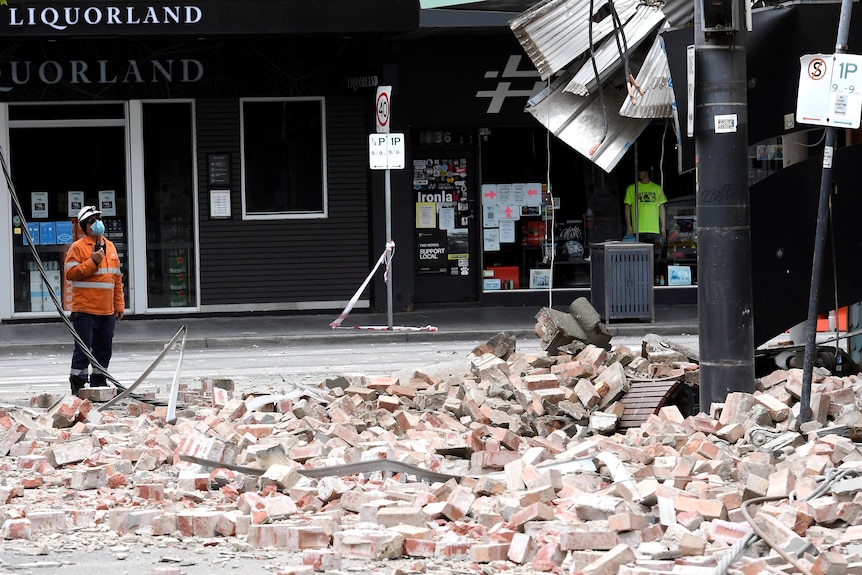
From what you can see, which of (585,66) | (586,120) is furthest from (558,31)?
(586,120)

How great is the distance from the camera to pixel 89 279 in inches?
514

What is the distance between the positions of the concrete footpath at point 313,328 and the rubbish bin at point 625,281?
9.2 inches

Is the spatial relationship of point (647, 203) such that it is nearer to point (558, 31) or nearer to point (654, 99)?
point (558, 31)

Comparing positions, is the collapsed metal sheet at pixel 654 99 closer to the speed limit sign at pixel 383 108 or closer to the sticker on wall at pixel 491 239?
the speed limit sign at pixel 383 108

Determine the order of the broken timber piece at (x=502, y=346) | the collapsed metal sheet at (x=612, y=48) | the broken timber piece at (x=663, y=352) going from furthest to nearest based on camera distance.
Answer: the broken timber piece at (x=502, y=346) → the broken timber piece at (x=663, y=352) → the collapsed metal sheet at (x=612, y=48)

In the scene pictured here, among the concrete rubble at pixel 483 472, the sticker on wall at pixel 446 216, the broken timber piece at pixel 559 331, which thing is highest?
the sticker on wall at pixel 446 216

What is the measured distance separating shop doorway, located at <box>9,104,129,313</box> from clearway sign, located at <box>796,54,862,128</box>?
14.4 metres

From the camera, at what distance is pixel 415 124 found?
21.6m

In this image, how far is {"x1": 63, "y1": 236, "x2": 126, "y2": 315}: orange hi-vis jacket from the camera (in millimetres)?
12992

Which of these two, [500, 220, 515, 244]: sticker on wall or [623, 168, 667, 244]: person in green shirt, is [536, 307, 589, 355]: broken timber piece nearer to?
[500, 220, 515, 244]: sticker on wall

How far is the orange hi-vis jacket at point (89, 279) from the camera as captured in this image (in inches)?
512

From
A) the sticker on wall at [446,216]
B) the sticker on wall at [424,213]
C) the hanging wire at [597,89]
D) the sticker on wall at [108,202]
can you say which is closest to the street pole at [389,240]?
the sticker on wall at [424,213]

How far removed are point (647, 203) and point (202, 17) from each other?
25.2 ft

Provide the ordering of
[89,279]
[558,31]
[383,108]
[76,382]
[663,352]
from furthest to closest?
[383,108] < [89,279] < [76,382] < [663,352] < [558,31]
